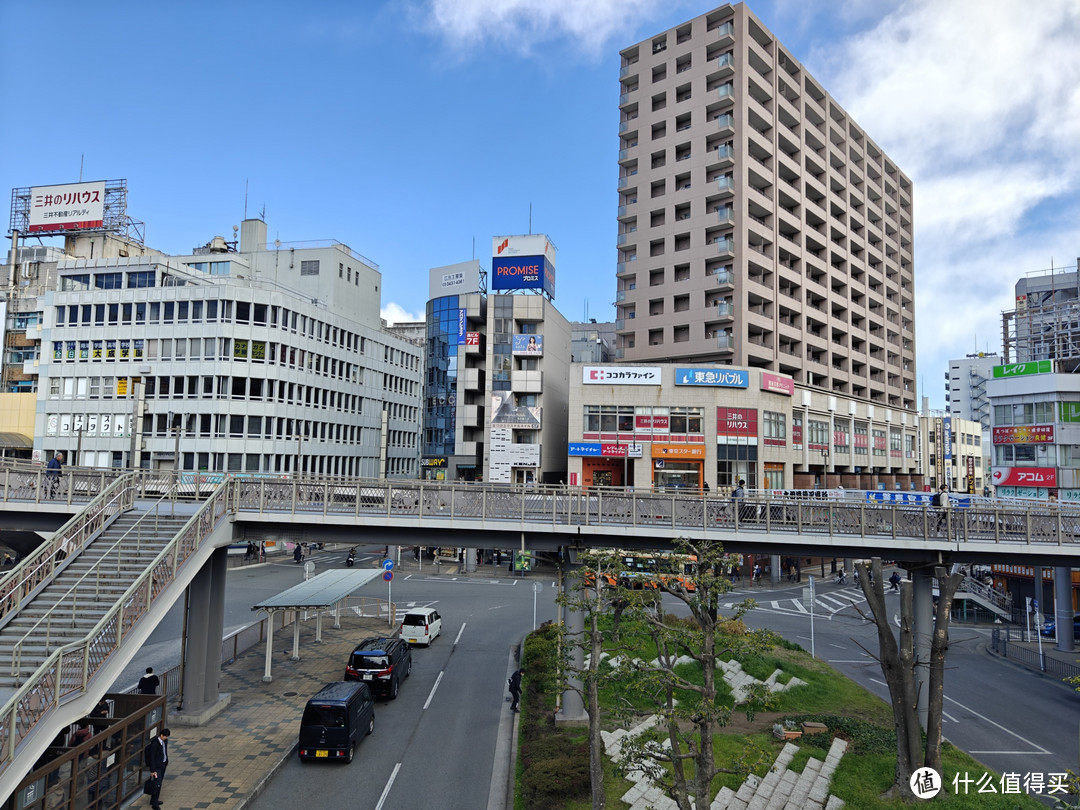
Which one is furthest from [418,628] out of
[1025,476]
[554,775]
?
[1025,476]

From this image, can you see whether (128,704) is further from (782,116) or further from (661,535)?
(782,116)

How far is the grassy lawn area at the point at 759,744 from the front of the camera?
17.3 metres

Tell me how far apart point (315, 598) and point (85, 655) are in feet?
50.6

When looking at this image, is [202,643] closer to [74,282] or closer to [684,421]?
[684,421]

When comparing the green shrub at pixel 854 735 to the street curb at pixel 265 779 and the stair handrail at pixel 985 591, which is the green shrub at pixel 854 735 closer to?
the street curb at pixel 265 779

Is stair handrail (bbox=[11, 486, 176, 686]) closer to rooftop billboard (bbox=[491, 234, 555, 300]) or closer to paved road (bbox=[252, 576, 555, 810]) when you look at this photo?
paved road (bbox=[252, 576, 555, 810])

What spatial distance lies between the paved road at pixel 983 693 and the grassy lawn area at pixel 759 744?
253cm

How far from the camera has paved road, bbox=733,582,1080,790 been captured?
75.4 feet

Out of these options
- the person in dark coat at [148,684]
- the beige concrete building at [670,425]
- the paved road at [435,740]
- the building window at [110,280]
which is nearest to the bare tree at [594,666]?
the paved road at [435,740]

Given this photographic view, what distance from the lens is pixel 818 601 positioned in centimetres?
5141

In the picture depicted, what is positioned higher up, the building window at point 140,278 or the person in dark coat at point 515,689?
the building window at point 140,278

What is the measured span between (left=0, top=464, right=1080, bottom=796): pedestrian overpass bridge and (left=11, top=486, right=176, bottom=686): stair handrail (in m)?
0.07

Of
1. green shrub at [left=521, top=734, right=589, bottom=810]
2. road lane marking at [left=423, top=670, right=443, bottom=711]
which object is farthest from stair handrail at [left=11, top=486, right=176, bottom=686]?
green shrub at [left=521, top=734, right=589, bottom=810]

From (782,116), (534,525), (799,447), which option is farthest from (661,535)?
(782,116)
